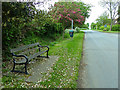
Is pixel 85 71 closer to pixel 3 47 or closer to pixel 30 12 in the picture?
pixel 30 12

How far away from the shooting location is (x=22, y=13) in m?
4.30

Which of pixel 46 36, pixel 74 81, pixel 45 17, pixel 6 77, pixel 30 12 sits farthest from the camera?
pixel 46 36

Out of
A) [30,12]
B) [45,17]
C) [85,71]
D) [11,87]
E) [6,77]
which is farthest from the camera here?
[45,17]

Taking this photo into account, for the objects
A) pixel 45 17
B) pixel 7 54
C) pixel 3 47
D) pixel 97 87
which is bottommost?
pixel 97 87

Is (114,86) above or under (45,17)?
under

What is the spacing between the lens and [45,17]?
199 inches

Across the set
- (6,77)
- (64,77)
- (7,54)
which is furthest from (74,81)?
(7,54)

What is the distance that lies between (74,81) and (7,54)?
140 inches

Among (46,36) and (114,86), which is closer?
(114,86)

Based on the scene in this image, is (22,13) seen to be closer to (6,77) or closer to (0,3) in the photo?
(0,3)

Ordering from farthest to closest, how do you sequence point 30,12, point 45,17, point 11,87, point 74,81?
point 45,17 → point 30,12 → point 74,81 → point 11,87

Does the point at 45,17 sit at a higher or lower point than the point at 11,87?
higher

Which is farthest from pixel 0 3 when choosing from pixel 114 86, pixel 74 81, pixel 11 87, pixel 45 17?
pixel 114 86

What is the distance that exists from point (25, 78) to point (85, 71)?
2.09 m
